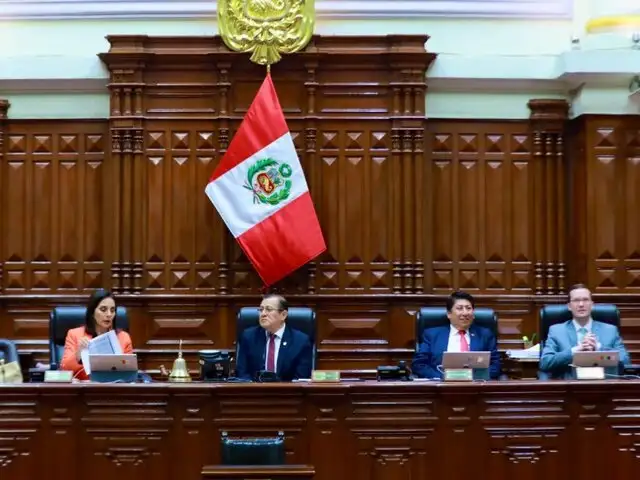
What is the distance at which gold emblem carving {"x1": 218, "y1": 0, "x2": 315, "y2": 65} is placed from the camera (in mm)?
8125

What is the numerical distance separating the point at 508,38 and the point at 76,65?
12.2 feet

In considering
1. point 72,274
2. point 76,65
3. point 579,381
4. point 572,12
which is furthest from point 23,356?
point 572,12

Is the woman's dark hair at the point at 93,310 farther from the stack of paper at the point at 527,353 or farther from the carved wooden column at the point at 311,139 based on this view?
the stack of paper at the point at 527,353

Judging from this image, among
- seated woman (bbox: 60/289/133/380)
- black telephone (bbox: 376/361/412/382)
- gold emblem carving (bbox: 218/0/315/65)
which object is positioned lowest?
black telephone (bbox: 376/361/412/382)

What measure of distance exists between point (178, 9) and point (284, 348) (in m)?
3.62

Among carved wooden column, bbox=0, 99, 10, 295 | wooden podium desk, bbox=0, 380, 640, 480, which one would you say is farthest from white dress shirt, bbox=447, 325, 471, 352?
carved wooden column, bbox=0, 99, 10, 295

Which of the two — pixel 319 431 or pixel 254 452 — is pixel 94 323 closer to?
pixel 319 431

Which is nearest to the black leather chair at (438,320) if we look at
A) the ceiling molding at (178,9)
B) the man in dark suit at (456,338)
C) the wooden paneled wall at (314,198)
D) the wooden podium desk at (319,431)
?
the man in dark suit at (456,338)

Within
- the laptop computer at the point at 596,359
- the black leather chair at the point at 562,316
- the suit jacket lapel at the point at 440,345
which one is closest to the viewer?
the laptop computer at the point at 596,359

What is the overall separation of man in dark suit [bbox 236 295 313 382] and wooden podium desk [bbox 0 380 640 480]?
1120mm

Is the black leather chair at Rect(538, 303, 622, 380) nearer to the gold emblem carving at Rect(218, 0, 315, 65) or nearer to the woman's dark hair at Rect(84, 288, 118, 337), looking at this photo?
the woman's dark hair at Rect(84, 288, 118, 337)

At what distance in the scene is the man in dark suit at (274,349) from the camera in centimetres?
604

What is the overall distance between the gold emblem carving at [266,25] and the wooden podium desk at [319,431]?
3964mm

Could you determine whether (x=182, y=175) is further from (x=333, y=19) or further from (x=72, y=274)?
(x=333, y=19)
